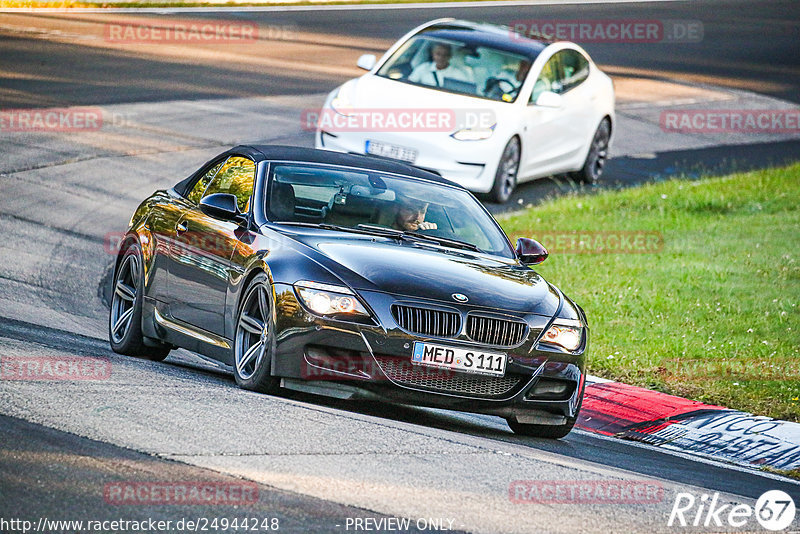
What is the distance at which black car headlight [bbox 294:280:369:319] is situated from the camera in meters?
8.00

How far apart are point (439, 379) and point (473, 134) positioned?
30.1 feet

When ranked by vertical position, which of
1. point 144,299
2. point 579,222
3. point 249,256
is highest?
point 249,256

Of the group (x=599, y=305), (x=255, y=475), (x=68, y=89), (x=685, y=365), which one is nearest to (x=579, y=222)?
(x=599, y=305)

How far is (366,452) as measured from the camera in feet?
22.8

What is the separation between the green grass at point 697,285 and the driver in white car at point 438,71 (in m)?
1.89

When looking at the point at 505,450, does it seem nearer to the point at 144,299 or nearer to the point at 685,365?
the point at 144,299

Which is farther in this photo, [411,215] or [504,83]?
[504,83]

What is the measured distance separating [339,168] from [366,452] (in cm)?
305

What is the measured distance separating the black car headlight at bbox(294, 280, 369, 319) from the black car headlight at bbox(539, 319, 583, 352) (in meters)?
1.12

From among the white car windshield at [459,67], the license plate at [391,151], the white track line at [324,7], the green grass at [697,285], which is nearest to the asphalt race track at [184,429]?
the green grass at [697,285]

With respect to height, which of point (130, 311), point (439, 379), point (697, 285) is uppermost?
point (439, 379)

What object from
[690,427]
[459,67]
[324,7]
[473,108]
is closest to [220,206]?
[690,427]

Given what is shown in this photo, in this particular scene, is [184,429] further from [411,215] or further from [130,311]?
[130,311]

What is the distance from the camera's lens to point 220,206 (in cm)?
906
